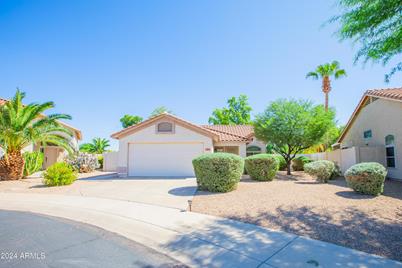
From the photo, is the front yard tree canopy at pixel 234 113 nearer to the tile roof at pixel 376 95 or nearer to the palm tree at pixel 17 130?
the tile roof at pixel 376 95

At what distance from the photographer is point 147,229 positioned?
5391mm

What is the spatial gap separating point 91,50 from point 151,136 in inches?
272

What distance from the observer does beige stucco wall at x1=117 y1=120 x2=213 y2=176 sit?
643 inches

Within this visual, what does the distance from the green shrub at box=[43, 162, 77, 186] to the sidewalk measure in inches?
169

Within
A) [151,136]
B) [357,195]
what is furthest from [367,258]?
[151,136]

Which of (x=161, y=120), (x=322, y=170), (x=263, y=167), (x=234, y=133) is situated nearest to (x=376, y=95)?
(x=322, y=170)

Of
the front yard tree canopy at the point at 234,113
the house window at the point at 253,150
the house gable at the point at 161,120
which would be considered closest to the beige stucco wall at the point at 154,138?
the house gable at the point at 161,120

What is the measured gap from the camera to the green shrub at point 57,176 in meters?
11.9

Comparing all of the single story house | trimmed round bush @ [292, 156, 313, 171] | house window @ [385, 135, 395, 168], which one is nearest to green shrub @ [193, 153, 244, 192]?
the single story house

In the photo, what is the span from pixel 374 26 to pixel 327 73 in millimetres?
23910

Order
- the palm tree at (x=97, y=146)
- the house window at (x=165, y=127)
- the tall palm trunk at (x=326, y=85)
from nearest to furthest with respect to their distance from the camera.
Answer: the house window at (x=165, y=127) → the tall palm trunk at (x=326, y=85) → the palm tree at (x=97, y=146)

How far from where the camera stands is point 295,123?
15.3m

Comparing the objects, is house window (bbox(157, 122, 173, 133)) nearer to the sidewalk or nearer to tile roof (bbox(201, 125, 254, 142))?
tile roof (bbox(201, 125, 254, 142))

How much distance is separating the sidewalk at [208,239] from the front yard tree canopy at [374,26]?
19.3 ft
